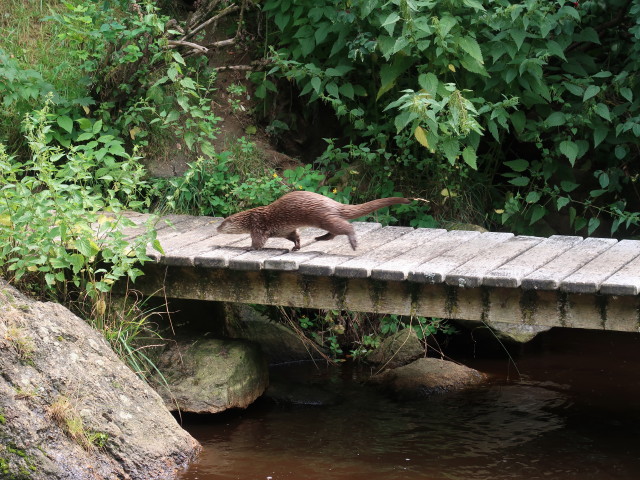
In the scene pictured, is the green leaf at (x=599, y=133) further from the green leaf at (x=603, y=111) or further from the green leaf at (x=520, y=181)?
the green leaf at (x=520, y=181)

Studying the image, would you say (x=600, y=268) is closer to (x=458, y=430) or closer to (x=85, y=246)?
(x=458, y=430)

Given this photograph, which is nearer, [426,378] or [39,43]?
[426,378]

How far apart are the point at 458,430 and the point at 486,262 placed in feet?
3.56

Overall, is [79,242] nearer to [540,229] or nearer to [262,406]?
[262,406]

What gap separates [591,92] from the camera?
6934 mm

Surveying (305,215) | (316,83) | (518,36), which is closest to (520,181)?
(518,36)

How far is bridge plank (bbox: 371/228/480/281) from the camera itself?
5.15 m

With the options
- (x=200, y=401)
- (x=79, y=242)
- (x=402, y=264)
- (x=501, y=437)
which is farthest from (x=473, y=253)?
(x=79, y=242)

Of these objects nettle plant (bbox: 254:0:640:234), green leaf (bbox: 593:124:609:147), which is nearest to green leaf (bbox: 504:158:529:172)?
nettle plant (bbox: 254:0:640:234)

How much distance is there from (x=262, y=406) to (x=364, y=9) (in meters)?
2.99

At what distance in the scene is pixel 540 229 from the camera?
301 inches

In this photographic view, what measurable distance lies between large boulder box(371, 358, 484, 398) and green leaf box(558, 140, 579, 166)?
180cm

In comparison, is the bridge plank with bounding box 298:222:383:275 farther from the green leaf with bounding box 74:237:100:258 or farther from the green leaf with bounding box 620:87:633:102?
the green leaf with bounding box 620:87:633:102

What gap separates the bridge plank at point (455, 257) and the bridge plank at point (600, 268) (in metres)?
0.61
